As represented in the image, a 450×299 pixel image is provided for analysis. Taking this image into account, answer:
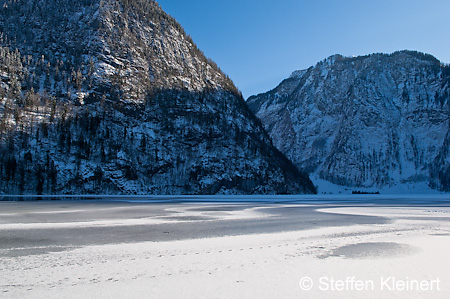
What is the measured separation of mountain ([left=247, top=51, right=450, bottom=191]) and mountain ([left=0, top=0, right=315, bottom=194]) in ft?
183

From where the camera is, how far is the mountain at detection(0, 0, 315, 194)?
74.9m

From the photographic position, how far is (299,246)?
1264cm

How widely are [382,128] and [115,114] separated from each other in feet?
434

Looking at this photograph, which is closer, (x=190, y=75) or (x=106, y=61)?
(x=106, y=61)

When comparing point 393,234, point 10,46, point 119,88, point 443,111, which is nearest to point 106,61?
point 119,88

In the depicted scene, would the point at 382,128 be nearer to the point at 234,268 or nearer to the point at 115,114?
the point at 115,114

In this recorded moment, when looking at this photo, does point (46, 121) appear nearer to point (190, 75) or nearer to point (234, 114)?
point (190, 75)

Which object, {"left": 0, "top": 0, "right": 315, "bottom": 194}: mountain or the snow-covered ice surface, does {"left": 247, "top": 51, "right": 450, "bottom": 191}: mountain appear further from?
the snow-covered ice surface

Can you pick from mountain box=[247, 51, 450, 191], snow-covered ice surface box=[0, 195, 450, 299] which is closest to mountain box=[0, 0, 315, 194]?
mountain box=[247, 51, 450, 191]

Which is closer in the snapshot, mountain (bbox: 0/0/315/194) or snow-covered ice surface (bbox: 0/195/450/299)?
snow-covered ice surface (bbox: 0/195/450/299)

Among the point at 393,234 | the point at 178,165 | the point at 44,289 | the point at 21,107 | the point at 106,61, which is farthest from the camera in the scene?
the point at 106,61

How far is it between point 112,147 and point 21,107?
23094 mm

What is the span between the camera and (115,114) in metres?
89.6

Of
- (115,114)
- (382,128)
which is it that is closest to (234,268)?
(115,114)
